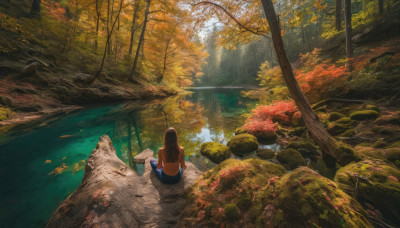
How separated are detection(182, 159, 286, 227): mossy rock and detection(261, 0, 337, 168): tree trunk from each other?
160 cm

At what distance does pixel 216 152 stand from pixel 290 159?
2218 millimetres

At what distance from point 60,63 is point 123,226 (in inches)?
566

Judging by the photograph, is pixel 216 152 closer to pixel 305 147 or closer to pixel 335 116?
pixel 305 147

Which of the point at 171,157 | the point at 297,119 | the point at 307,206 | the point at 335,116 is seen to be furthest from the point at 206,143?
the point at 335,116

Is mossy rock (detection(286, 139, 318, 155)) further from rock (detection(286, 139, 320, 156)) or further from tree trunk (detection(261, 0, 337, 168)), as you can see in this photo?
tree trunk (detection(261, 0, 337, 168))

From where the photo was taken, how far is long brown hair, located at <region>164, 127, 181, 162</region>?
9.39 feet

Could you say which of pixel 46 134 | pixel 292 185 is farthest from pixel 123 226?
pixel 46 134

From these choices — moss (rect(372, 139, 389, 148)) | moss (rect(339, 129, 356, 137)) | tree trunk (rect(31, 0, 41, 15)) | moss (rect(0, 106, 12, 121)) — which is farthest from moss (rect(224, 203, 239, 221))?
tree trunk (rect(31, 0, 41, 15))

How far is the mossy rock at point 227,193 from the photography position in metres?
2.00

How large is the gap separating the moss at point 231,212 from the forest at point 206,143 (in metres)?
0.01

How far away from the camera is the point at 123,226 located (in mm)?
1874

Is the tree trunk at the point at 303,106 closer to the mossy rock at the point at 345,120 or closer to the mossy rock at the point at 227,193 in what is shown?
the mossy rock at the point at 227,193

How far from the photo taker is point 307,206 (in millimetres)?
1519

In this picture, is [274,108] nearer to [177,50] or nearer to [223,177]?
[223,177]
